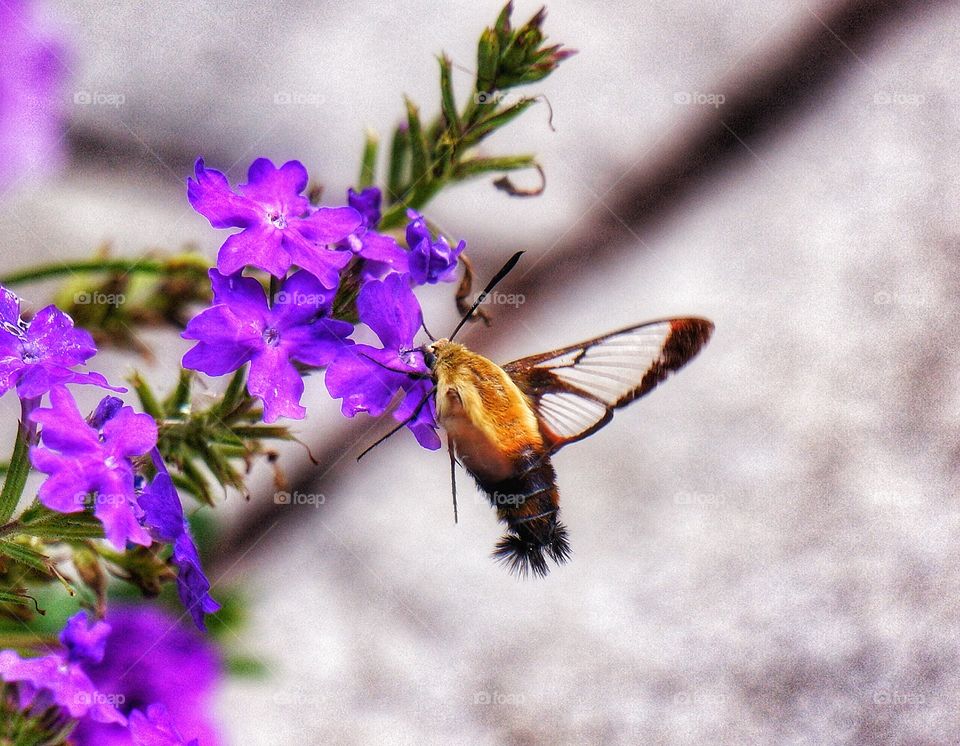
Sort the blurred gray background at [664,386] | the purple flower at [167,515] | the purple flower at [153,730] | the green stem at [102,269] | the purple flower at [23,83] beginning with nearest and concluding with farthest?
the purple flower at [167,515], the purple flower at [153,730], the green stem at [102,269], the purple flower at [23,83], the blurred gray background at [664,386]

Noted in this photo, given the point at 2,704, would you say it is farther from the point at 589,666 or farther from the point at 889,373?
the point at 889,373

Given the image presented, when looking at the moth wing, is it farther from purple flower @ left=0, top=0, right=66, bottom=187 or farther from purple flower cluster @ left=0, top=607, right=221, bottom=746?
purple flower @ left=0, top=0, right=66, bottom=187

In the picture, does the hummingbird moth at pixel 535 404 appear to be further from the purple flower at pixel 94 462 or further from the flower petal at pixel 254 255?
the purple flower at pixel 94 462

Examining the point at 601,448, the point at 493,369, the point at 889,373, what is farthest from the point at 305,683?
the point at 889,373

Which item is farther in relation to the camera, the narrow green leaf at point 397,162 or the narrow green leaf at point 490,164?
the narrow green leaf at point 397,162

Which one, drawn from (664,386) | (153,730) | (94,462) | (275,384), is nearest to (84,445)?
(94,462)

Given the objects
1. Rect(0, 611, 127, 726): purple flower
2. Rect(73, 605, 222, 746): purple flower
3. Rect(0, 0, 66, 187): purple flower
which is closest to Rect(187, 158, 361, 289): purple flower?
Rect(0, 611, 127, 726): purple flower

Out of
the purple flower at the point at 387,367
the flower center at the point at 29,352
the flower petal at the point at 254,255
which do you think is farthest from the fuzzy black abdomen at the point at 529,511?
the flower center at the point at 29,352

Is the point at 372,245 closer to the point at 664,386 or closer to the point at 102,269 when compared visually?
the point at 102,269

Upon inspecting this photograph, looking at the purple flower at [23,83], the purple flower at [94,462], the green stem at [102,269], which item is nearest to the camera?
the purple flower at [94,462]
